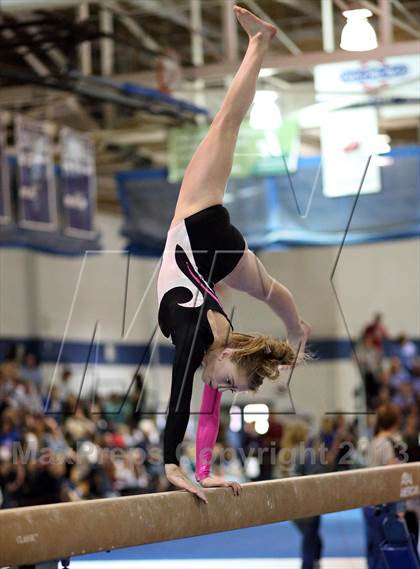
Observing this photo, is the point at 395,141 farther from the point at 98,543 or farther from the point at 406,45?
the point at 98,543

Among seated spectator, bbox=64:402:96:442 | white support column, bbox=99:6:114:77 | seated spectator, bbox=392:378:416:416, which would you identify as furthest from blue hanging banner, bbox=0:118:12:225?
seated spectator, bbox=392:378:416:416

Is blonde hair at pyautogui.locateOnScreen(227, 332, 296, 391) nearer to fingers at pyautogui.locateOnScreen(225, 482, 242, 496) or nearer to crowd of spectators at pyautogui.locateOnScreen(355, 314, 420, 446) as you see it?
fingers at pyautogui.locateOnScreen(225, 482, 242, 496)

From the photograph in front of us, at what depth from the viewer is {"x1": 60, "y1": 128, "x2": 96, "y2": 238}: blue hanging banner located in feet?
42.2

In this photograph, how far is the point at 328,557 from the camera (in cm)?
977

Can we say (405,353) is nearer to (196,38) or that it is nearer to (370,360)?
(370,360)

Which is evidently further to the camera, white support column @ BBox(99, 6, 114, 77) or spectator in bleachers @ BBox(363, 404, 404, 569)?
white support column @ BBox(99, 6, 114, 77)

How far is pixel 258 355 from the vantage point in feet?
14.4

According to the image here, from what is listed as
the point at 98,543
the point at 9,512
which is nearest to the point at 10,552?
the point at 9,512

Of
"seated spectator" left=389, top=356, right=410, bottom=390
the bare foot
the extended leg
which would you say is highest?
the bare foot

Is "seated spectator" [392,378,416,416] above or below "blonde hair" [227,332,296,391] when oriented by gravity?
below

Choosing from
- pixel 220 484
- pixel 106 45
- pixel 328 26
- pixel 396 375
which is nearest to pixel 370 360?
pixel 396 375

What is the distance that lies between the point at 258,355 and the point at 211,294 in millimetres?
357

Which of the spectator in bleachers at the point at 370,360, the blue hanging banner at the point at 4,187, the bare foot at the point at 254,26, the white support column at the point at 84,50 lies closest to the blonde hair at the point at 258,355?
the bare foot at the point at 254,26

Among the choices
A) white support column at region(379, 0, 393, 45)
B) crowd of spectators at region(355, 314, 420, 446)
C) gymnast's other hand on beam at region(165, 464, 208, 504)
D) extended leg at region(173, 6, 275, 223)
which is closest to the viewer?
gymnast's other hand on beam at region(165, 464, 208, 504)
